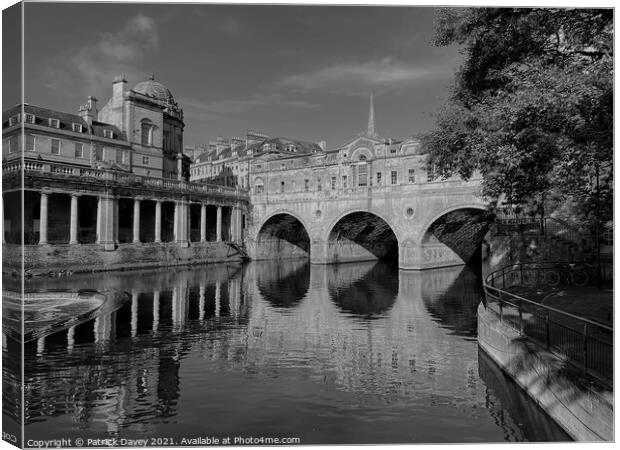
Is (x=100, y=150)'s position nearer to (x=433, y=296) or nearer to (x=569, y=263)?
(x=433, y=296)

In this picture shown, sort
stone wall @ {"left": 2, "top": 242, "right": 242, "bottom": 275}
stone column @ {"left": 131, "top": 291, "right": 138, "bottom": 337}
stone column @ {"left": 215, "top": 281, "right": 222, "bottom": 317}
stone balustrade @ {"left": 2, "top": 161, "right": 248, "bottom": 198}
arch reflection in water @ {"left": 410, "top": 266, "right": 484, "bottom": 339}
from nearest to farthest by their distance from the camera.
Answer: stone column @ {"left": 131, "top": 291, "right": 138, "bottom": 337} → arch reflection in water @ {"left": 410, "top": 266, "right": 484, "bottom": 339} → stone column @ {"left": 215, "top": 281, "right": 222, "bottom": 317} → stone wall @ {"left": 2, "top": 242, "right": 242, "bottom": 275} → stone balustrade @ {"left": 2, "top": 161, "right": 248, "bottom": 198}

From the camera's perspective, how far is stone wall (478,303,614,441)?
25.6ft

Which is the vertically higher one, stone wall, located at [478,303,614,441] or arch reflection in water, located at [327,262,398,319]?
stone wall, located at [478,303,614,441]

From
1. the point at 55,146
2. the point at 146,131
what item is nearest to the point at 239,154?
the point at 146,131

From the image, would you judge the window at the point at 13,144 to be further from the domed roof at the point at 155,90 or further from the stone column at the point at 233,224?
the domed roof at the point at 155,90

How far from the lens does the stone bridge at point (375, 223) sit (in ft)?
132

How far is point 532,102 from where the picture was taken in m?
10.1

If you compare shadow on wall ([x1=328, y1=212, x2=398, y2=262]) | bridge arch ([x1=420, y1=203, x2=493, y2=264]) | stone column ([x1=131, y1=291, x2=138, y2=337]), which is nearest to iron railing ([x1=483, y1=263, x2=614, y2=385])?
stone column ([x1=131, y1=291, x2=138, y2=337])

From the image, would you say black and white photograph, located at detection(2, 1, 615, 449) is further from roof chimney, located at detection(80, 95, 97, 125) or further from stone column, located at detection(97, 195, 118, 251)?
roof chimney, located at detection(80, 95, 97, 125)

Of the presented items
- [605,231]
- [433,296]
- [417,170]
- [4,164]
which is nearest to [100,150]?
[417,170]

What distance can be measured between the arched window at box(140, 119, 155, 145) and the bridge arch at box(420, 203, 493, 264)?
3144 cm

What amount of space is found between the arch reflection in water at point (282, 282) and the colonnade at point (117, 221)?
6804mm

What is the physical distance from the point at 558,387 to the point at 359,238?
43437mm

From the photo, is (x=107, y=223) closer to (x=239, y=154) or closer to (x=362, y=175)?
(x=362, y=175)
